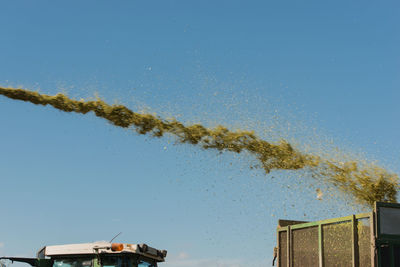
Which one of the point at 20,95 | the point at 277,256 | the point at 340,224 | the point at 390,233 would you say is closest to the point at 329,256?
the point at 340,224

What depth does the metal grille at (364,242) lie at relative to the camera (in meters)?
6.33

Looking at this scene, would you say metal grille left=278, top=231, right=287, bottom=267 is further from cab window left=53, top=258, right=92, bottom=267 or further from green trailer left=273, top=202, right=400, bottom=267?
cab window left=53, top=258, right=92, bottom=267

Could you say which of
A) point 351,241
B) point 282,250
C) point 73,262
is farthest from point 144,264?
point 351,241

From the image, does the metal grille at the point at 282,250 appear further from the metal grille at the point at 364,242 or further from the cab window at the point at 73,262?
the cab window at the point at 73,262

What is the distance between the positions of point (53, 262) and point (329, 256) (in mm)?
4341

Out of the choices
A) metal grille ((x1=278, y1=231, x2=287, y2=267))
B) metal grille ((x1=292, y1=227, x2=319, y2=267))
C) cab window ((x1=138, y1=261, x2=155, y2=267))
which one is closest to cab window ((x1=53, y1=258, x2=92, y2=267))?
cab window ((x1=138, y1=261, x2=155, y2=267))

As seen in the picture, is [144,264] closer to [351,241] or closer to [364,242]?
[351,241]

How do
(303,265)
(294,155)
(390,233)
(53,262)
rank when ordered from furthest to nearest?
(294,155) < (53,262) < (303,265) < (390,233)

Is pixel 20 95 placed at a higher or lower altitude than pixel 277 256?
higher

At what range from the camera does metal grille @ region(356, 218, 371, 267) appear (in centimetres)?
633

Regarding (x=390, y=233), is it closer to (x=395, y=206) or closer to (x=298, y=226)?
(x=395, y=206)

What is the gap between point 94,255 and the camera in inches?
311

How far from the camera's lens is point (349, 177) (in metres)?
9.37

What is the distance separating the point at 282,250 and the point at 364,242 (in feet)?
7.00
